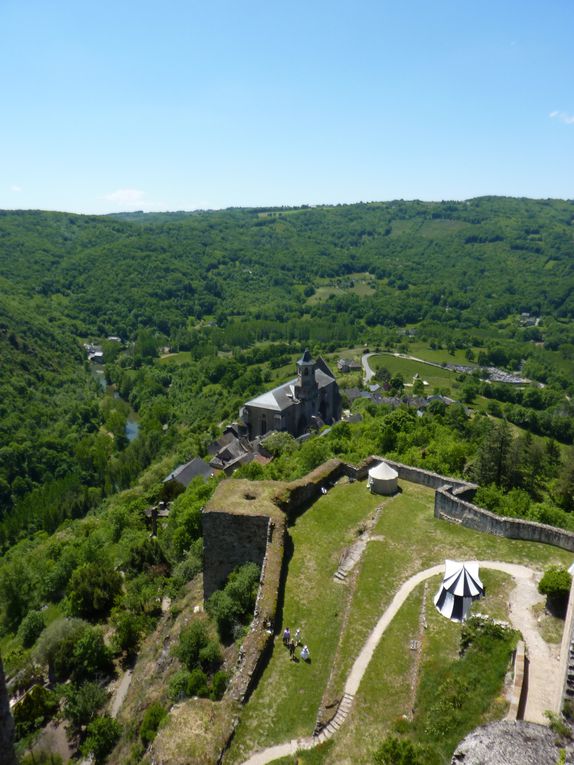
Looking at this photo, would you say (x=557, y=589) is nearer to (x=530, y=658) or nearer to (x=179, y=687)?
(x=530, y=658)

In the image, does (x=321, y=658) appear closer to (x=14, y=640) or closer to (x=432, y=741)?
(x=432, y=741)

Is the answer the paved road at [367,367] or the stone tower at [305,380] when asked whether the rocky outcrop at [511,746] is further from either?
the paved road at [367,367]

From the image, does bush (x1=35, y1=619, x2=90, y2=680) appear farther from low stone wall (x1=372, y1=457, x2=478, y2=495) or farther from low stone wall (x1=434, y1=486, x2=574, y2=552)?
low stone wall (x1=434, y1=486, x2=574, y2=552)

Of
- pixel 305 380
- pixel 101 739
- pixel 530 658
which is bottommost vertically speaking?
pixel 101 739

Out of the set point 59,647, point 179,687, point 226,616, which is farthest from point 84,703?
point 226,616

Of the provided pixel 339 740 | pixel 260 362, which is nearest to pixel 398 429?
pixel 339 740
